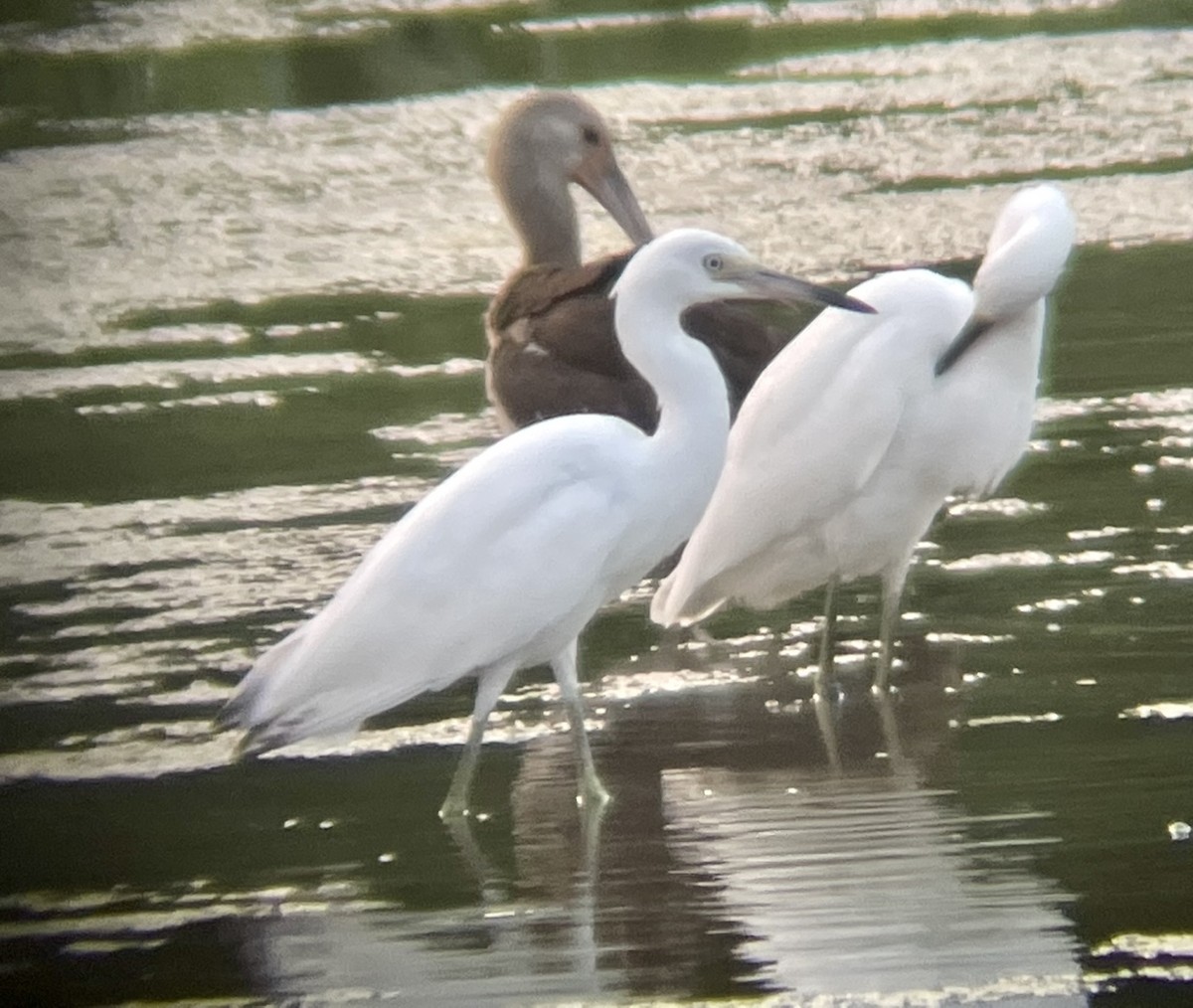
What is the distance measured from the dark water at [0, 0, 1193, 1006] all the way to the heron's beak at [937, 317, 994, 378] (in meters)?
0.70

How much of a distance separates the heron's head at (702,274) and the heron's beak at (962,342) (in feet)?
2.94

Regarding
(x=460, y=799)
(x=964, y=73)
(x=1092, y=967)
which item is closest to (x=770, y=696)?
(x=460, y=799)

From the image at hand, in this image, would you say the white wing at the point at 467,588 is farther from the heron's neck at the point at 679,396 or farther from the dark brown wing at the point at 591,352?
the dark brown wing at the point at 591,352

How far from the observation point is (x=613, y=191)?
391 inches

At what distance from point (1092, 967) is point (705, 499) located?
1.71 metres

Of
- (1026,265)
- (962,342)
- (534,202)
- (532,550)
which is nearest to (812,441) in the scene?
(962,342)

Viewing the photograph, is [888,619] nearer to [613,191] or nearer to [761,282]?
[761,282]

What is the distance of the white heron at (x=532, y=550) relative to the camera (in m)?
5.91

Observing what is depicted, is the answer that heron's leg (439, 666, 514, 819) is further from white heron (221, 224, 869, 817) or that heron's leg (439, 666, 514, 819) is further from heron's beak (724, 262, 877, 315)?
heron's beak (724, 262, 877, 315)

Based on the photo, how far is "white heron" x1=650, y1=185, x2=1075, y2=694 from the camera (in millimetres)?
7074

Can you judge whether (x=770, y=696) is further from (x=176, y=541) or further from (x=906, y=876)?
(x=176, y=541)

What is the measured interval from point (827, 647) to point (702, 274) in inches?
45.8

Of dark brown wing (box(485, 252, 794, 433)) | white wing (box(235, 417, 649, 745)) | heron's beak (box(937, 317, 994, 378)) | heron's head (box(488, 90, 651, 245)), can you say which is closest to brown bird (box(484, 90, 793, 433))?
dark brown wing (box(485, 252, 794, 433))

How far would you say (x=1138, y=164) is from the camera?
13414 mm
